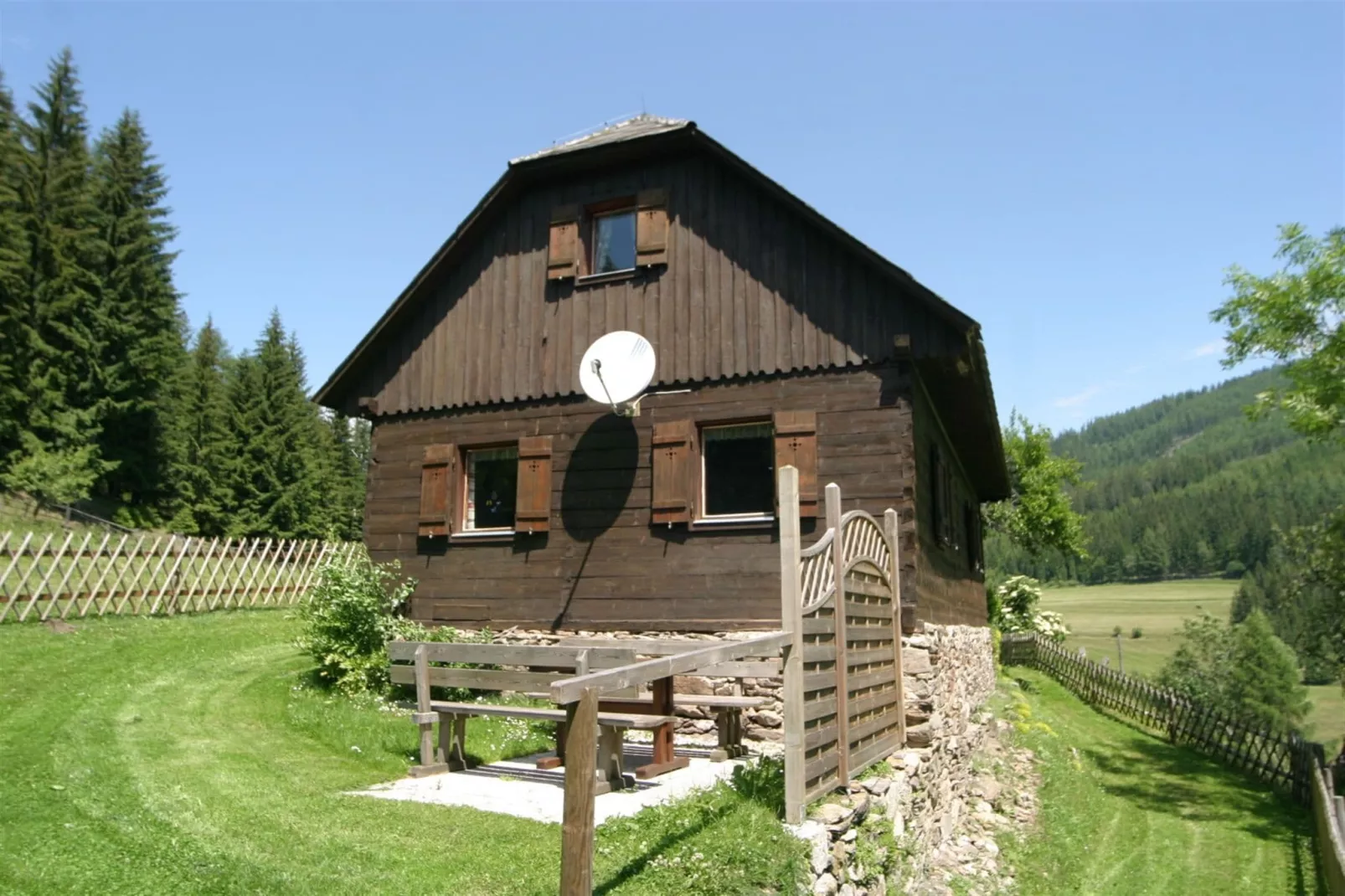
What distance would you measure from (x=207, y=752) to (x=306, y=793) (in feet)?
5.70

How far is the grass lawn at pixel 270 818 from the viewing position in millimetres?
4855

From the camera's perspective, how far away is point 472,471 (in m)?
13.0

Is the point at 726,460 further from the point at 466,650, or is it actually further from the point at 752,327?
the point at 466,650

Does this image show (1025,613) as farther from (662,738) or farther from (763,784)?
(763,784)

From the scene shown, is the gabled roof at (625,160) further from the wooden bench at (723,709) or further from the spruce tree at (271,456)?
the spruce tree at (271,456)

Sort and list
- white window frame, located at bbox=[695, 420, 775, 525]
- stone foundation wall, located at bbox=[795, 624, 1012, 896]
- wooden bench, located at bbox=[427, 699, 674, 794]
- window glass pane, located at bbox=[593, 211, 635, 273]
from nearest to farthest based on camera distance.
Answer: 1. stone foundation wall, located at bbox=[795, 624, 1012, 896]
2. wooden bench, located at bbox=[427, 699, 674, 794]
3. white window frame, located at bbox=[695, 420, 775, 525]
4. window glass pane, located at bbox=[593, 211, 635, 273]

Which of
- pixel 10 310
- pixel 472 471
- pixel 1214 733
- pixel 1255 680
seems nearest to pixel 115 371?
pixel 10 310

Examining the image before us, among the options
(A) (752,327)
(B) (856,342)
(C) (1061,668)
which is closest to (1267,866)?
(B) (856,342)

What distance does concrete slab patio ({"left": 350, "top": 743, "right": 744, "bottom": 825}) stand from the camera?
6.37 metres

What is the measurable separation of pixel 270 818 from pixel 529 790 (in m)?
1.89

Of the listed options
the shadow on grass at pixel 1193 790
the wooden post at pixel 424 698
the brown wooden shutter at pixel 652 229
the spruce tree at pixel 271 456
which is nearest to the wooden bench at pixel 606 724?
the wooden post at pixel 424 698

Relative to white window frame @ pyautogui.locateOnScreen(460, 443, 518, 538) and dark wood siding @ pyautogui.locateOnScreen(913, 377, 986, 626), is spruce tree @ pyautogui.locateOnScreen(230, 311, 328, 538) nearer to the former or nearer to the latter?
white window frame @ pyautogui.locateOnScreen(460, 443, 518, 538)

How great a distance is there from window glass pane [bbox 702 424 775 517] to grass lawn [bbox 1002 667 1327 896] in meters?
4.70

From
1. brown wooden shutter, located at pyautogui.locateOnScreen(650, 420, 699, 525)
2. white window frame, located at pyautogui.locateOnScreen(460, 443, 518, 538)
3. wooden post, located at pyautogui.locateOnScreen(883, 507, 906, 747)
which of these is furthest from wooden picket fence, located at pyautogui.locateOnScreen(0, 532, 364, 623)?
wooden post, located at pyautogui.locateOnScreen(883, 507, 906, 747)
